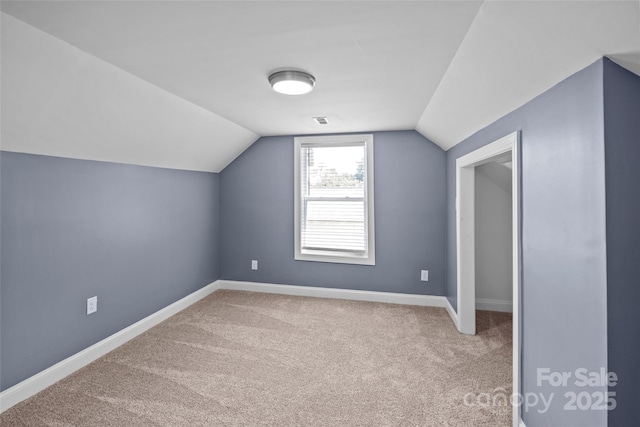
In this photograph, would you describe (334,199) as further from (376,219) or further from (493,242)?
(493,242)

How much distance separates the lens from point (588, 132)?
1257mm

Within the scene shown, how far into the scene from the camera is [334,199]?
416 centimetres

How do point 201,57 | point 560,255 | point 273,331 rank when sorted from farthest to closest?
point 273,331, point 201,57, point 560,255

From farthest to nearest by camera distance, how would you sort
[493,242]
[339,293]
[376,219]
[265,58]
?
[339,293] → [376,219] → [493,242] → [265,58]

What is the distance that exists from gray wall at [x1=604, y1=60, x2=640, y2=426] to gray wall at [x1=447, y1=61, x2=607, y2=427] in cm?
3

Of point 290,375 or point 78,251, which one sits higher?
point 78,251

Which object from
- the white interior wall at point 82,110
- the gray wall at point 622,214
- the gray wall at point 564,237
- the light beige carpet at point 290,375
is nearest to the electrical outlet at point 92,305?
the light beige carpet at point 290,375

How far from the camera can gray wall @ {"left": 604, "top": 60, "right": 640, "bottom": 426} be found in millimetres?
1182

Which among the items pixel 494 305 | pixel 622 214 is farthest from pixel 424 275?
pixel 622 214

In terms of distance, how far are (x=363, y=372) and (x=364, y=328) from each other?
812 millimetres

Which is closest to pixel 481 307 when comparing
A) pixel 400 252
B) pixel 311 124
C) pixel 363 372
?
pixel 400 252

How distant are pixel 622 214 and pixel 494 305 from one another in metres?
2.91

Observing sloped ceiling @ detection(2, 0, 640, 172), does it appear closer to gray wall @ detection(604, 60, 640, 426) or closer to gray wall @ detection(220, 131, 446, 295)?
gray wall @ detection(604, 60, 640, 426)

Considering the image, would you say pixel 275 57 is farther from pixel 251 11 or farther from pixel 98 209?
pixel 98 209
